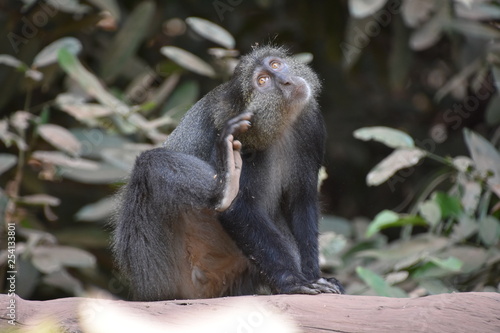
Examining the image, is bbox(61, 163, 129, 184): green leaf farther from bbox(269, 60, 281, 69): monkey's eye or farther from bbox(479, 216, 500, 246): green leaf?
bbox(479, 216, 500, 246): green leaf

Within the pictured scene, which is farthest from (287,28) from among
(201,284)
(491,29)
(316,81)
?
(201,284)

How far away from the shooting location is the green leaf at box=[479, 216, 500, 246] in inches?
219

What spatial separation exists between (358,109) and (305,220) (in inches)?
181

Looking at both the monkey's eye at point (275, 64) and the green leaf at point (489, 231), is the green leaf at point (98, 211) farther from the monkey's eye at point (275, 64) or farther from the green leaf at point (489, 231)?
the green leaf at point (489, 231)

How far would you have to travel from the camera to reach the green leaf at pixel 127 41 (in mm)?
7289

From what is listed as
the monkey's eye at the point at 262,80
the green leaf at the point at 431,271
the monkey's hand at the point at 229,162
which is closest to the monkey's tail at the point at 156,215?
the monkey's hand at the point at 229,162

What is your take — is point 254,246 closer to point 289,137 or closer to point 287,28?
point 289,137

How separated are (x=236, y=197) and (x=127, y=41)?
3323 millimetres

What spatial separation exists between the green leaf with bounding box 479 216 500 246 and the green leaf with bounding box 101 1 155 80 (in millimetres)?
3706

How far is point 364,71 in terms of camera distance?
9891 mm

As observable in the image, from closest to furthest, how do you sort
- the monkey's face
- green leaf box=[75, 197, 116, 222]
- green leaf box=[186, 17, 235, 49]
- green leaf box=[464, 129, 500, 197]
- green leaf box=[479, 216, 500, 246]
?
the monkey's face
green leaf box=[479, 216, 500, 246]
green leaf box=[464, 129, 500, 197]
green leaf box=[186, 17, 235, 49]
green leaf box=[75, 197, 116, 222]

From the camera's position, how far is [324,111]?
9367 mm

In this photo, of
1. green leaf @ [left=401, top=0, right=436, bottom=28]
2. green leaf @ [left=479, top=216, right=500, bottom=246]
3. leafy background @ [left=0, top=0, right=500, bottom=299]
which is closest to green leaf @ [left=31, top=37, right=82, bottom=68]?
leafy background @ [left=0, top=0, right=500, bottom=299]

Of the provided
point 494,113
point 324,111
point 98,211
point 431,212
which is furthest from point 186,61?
point 324,111
